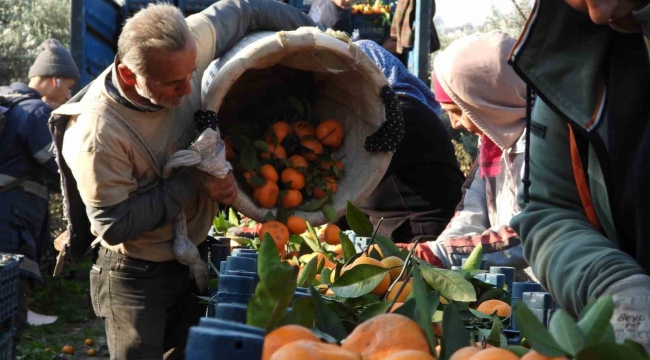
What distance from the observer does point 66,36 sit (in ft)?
41.6

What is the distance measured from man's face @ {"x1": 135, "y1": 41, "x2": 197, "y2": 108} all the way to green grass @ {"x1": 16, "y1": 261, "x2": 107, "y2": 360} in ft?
9.79

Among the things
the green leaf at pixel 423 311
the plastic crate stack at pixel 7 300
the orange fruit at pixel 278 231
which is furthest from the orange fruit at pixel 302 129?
the green leaf at pixel 423 311

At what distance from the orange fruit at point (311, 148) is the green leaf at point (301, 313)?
8.32 feet

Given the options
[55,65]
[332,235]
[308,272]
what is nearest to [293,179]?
[332,235]

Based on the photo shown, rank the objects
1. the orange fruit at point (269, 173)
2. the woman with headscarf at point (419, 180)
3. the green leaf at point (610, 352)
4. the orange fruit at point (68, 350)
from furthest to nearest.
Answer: the orange fruit at point (68, 350) < the woman with headscarf at point (419, 180) < the orange fruit at point (269, 173) < the green leaf at point (610, 352)

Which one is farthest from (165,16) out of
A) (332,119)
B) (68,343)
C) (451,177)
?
(68,343)

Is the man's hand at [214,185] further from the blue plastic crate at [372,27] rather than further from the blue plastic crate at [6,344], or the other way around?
the blue plastic crate at [372,27]

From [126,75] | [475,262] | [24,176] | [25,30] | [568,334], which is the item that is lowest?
[25,30]

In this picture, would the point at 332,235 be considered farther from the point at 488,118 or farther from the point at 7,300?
the point at 7,300

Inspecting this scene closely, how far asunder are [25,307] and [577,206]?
172 inches

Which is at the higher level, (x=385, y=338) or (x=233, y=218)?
(x=385, y=338)

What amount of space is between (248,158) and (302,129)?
1.05 feet

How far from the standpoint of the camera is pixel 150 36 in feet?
10.1

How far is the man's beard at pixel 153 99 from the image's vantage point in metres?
3.10
